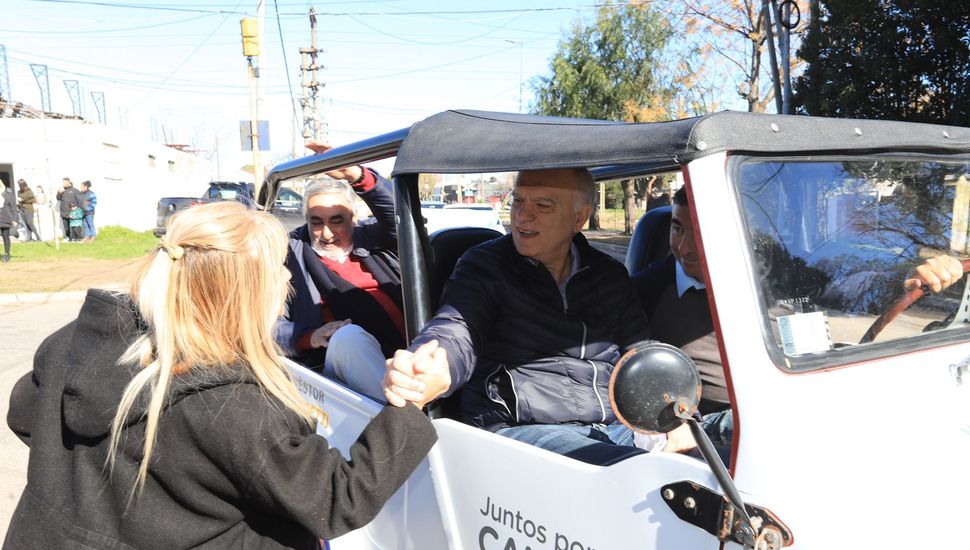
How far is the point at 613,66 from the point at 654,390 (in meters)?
22.6

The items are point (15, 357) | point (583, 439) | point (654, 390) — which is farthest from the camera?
point (15, 357)

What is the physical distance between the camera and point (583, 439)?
213 cm

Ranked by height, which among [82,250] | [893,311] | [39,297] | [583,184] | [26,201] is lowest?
[39,297]

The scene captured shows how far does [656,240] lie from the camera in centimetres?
360

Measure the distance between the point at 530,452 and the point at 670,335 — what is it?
1232mm

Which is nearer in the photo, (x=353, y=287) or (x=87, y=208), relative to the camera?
(x=353, y=287)

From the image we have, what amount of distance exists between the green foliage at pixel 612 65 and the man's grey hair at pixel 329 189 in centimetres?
1838

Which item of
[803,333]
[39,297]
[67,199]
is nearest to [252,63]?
[39,297]

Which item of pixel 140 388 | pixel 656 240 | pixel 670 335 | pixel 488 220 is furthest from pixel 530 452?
pixel 488 220

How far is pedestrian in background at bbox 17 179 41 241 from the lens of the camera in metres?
19.4

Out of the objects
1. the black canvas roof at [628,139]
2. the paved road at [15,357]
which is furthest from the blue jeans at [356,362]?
the paved road at [15,357]

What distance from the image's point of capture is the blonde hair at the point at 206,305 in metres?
1.43

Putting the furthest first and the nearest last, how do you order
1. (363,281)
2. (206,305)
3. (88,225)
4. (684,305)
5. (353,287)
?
1. (88,225)
2. (363,281)
3. (353,287)
4. (684,305)
5. (206,305)

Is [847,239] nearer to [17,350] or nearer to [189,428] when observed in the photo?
[189,428]
